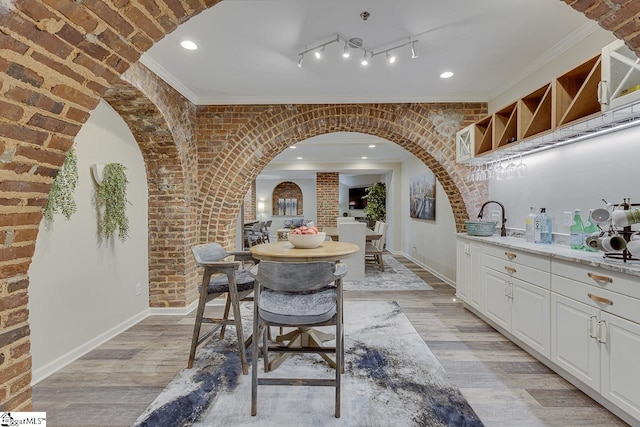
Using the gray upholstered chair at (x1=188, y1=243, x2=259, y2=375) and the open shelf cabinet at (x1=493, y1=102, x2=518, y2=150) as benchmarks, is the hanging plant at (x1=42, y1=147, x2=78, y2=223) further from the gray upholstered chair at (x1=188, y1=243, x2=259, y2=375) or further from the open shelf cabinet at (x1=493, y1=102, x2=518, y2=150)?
the open shelf cabinet at (x1=493, y1=102, x2=518, y2=150)

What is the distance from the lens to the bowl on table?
251 cm

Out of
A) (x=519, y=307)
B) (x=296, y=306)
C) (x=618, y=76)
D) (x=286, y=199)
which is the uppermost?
(x=618, y=76)

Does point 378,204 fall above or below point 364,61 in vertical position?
below

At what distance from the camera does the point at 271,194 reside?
12523 millimetres

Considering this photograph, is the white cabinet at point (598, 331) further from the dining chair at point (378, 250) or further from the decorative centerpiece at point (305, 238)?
the dining chair at point (378, 250)

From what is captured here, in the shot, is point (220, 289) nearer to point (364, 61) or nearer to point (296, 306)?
point (296, 306)

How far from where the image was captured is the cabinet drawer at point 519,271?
227 cm

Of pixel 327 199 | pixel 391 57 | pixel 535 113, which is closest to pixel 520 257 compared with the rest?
pixel 535 113

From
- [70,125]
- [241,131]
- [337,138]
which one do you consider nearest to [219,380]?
[70,125]

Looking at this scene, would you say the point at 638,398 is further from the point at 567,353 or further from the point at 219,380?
the point at 219,380

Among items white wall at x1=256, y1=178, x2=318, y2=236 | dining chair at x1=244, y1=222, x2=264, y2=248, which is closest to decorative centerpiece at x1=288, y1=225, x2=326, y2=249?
dining chair at x1=244, y1=222, x2=264, y2=248

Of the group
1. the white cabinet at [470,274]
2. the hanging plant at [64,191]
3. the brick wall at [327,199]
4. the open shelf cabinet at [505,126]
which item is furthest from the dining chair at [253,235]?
the open shelf cabinet at [505,126]

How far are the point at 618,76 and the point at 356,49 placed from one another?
1.85m

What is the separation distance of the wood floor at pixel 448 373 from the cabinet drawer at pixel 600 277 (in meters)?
0.77
